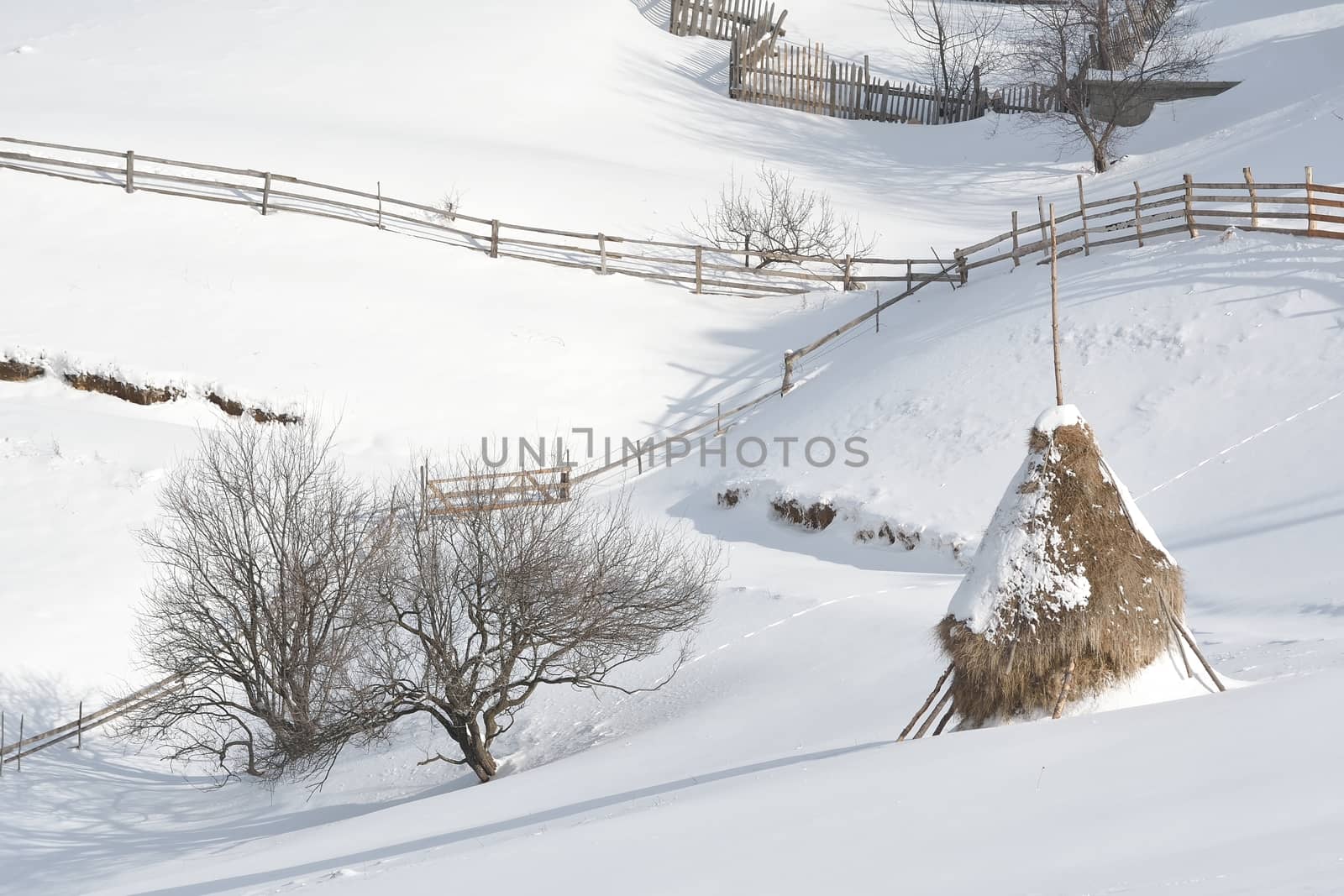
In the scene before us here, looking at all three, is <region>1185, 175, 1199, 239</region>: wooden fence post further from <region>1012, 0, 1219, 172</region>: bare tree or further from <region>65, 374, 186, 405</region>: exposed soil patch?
<region>65, 374, 186, 405</region>: exposed soil patch

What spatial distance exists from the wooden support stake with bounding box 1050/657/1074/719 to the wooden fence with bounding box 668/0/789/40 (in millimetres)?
37154

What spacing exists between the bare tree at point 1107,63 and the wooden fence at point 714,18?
9296 mm

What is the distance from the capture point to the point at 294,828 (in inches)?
618

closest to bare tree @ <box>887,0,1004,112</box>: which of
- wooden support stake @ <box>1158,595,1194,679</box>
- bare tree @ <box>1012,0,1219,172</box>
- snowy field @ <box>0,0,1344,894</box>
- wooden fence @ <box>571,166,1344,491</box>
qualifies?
bare tree @ <box>1012,0,1219,172</box>

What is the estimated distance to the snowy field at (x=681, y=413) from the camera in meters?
7.94

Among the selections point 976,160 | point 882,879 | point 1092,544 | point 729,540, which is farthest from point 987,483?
point 976,160

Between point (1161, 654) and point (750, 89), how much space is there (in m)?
33.7

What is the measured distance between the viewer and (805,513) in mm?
22188

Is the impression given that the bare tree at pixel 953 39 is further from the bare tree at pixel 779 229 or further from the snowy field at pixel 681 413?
the bare tree at pixel 779 229

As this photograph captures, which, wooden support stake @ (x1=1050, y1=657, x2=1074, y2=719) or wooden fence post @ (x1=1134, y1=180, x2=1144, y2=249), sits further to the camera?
wooden fence post @ (x1=1134, y1=180, x2=1144, y2=249)

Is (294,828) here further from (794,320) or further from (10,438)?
(794,320)

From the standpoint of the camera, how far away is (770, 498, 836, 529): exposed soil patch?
21969mm

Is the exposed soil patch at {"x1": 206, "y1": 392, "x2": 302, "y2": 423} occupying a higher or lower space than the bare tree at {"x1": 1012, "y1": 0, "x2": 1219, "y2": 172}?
lower

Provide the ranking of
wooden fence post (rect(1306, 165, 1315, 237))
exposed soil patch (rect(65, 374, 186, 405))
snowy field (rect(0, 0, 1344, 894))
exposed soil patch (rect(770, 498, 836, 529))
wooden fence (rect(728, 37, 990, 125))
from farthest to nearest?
wooden fence (rect(728, 37, 990, 125))
exposed soil patch (rect(65, 374, 186, 405))
exposed soil patch (rect(770, 498, 836, 529))
wooden fence post (rect(1306, 165, 1315, 237))
snowy field (rect(0, 0, 1344, 894))
